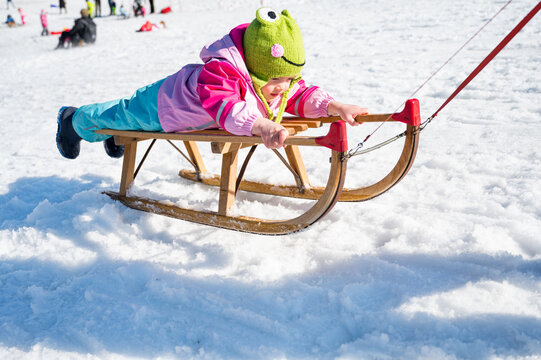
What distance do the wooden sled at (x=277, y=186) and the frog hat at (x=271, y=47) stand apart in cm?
31

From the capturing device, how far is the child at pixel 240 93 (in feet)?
6.23

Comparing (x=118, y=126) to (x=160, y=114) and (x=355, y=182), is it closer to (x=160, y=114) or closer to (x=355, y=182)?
(x=160, y=114)

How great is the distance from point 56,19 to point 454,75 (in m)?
20.9

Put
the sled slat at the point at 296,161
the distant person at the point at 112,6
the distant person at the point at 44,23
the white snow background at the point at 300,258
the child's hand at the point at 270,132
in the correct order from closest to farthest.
Answer: 1. the white snow background at the point at 300,258
2. the child's hand at the point at 270,132
3. the sled slat at the point at 296,161
4. the distant person at the point at 44,23
5. the distant person at the point at 112,6

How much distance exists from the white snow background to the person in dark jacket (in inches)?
320

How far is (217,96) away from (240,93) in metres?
0.17

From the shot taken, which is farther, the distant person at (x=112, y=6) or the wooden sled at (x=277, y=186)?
the distant person at (x=112, y=6)

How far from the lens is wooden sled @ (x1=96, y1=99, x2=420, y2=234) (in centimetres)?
183

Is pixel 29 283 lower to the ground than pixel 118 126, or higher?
lower

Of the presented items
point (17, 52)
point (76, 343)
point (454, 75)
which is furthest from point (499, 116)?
point (17, 52)

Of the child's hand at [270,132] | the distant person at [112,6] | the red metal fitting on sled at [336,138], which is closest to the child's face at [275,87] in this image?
the child's hand at [270,132]

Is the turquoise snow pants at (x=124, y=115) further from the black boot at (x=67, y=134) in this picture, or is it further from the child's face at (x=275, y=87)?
the child's face at (x=275, y=87)

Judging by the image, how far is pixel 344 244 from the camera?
211 centimetres

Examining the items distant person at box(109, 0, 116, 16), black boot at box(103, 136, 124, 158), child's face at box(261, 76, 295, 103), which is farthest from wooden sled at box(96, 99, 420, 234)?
distant person at box(109, 0, 116, 16)
